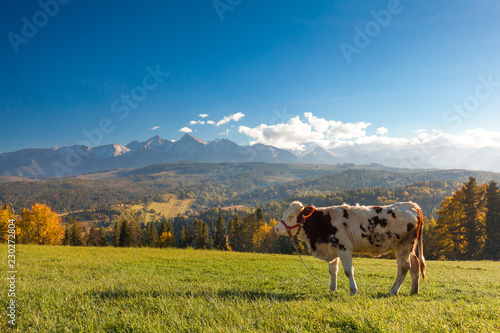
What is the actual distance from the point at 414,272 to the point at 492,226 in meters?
41.6

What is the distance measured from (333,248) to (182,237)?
68.7 metres

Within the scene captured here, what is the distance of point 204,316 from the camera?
388 centimetres

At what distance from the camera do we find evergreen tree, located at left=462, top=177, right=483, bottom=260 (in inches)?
1344

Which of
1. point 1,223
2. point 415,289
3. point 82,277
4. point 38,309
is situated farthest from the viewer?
point 1,223

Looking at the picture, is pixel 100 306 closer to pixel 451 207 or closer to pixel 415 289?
pixel 415 289

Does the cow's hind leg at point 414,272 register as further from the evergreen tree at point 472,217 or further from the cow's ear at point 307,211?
the evergreen tree at point 472,217

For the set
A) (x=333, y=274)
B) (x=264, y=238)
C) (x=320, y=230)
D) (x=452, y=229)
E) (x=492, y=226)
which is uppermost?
(x=320, y=230)

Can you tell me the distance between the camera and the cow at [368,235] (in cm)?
691

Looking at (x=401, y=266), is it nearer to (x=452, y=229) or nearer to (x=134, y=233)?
(x=452, y=229)

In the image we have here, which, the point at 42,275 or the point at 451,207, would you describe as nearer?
the point at 42,275

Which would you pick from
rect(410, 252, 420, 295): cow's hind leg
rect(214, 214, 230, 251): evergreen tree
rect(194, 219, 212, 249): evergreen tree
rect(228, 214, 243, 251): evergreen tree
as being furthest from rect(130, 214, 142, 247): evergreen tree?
rect(410, 252, 420, 295): cow's hind leg

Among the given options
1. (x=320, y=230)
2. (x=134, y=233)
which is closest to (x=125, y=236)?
(x=134, y=233)

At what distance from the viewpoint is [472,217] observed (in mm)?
34312

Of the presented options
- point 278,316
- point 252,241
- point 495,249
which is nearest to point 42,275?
point 278,316
